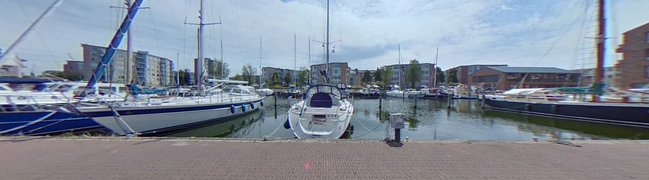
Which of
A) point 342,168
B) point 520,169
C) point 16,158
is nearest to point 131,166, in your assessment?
point 16,158

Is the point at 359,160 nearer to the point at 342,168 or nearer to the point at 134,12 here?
the point at 342,168

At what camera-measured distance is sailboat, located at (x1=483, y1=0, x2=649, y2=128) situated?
11.4m

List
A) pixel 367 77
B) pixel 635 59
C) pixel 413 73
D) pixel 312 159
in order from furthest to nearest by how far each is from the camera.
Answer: pixel 367 77 → pixel 413 73 → pixel 635 59 → pixel 312 159

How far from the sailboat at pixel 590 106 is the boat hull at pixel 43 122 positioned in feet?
87.4

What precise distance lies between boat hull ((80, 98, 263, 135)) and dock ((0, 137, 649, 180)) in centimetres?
307

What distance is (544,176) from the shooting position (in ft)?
10.9

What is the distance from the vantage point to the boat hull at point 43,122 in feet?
23.1

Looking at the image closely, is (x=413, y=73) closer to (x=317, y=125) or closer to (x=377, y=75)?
(x=377, y=75)

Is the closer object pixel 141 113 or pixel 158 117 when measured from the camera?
pixel 141 113

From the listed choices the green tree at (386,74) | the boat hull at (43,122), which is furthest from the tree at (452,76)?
the boat hull at (43,122)

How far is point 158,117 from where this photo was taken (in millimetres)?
9469

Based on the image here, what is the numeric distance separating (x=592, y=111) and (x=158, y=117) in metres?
25.5

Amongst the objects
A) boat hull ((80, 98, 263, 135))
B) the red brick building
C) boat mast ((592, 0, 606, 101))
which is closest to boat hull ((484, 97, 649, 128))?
boat mast ((592, 0, 606, 101))

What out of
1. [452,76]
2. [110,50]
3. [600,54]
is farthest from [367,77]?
[110,50]
